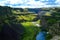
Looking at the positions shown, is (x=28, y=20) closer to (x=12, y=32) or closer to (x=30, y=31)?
(x=30, y=31)

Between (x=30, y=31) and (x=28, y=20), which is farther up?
(x=28, y=20)

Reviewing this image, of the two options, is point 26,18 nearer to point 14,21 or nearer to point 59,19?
point 14,21

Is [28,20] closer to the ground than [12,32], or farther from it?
farther from it

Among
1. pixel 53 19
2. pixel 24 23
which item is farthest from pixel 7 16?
pixel 53 19

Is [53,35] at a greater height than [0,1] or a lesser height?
lesser

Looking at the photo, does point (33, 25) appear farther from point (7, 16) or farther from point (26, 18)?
point (7, 16)

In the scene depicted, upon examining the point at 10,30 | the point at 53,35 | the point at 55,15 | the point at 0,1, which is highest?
the point at 0,1

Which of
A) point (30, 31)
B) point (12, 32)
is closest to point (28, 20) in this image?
point (30, 31)
